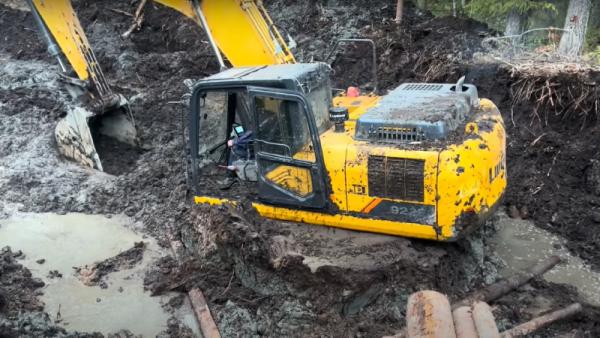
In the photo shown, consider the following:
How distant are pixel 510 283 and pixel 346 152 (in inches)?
85.4

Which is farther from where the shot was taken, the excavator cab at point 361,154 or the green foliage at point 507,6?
the green foliage at point 507,6

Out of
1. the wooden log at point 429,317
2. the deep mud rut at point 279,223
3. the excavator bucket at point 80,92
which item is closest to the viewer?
the wooden log at point 429,317

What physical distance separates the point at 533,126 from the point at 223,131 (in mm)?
4463

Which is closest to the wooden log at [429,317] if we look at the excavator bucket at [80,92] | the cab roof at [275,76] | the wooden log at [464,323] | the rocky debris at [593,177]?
the wooden log at [464,323]

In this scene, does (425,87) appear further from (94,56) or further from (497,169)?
(94,56)

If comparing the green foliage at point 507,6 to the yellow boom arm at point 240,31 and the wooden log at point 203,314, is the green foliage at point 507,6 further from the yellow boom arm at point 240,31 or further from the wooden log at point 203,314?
the wooden log at point 203,314

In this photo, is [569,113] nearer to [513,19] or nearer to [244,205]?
[513,19]

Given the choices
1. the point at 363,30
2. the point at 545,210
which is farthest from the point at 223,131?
the point at 363,30

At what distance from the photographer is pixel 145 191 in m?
7.96

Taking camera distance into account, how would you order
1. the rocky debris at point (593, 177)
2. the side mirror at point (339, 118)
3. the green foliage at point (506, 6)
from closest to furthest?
the side mirror at point (339, 118) → the rocky debris at point (593, 177) → the green foliage at point (506, 6)

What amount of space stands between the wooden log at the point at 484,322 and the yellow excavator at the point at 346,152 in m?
0.91

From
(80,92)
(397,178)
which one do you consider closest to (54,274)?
(80,92)

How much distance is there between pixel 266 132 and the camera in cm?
531

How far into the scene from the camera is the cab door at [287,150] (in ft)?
16.6
